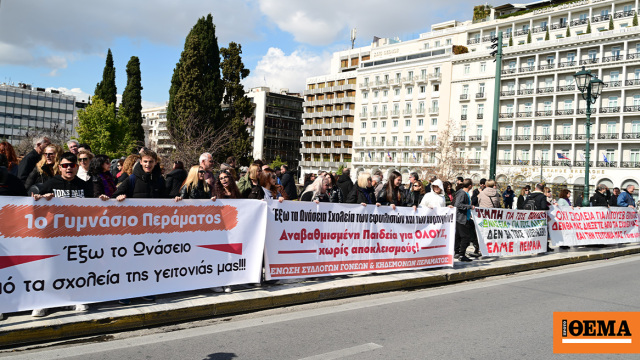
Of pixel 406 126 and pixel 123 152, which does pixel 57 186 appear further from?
pixel 406 126

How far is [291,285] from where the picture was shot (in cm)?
766

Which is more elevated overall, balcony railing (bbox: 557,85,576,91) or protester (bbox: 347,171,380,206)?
balcony railing (bbox: 557,85,576,91)

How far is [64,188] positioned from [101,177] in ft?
2.45

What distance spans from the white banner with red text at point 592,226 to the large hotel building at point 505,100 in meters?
36.1

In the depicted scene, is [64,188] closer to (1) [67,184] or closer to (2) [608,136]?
(1) [67,184]

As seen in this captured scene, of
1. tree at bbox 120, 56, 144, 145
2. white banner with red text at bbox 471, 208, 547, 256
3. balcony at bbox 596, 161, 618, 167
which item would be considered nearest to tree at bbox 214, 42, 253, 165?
tree at bbox 120, 56, 144, 145

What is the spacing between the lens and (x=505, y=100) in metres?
73.1

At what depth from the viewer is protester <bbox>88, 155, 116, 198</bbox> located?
6395mm

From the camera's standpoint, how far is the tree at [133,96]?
5703 centimetres

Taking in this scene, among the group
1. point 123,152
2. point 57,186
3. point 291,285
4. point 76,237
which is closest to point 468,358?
point 291,285

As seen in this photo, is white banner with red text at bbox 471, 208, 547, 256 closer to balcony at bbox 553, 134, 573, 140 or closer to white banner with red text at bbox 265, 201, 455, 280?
white banner with red text at bbox 265, 201, 455, 280

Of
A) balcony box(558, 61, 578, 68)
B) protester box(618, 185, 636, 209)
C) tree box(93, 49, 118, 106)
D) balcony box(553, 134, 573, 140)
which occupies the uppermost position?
balcony box(558, 61, 578, 68)

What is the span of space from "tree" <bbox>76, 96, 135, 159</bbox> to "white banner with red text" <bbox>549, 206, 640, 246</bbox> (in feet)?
153

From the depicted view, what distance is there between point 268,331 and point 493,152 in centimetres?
1104
